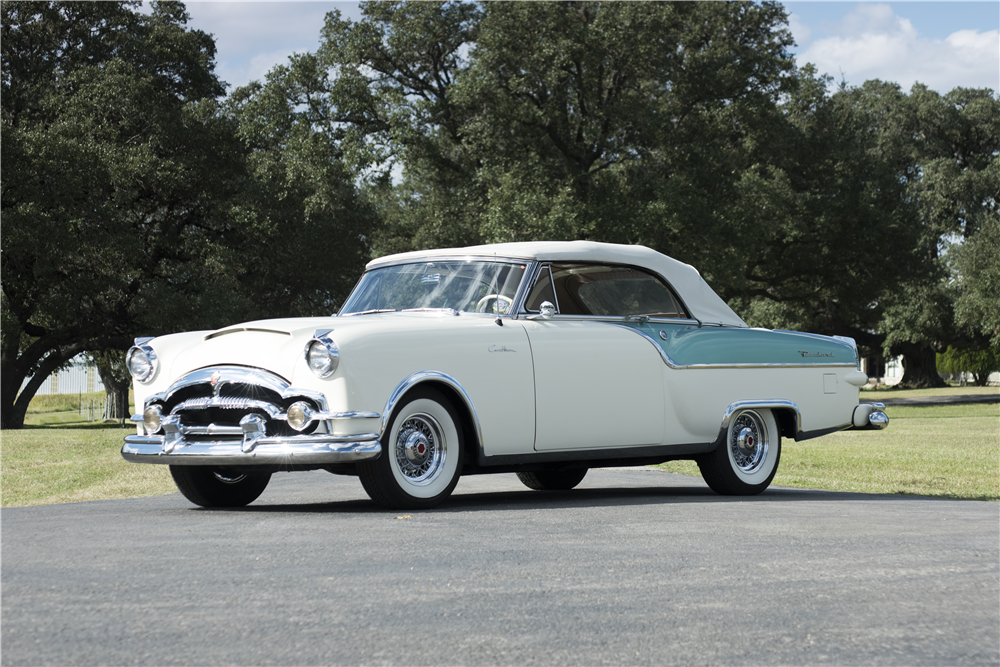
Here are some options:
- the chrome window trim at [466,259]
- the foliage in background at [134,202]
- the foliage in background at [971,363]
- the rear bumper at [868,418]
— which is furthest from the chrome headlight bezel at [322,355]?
the foliage in background at [971,363]

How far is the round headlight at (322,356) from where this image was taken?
684 centimetres

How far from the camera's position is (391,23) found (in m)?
30.2

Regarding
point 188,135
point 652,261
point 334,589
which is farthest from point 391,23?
point 334,589

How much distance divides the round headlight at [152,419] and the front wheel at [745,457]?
4.30m

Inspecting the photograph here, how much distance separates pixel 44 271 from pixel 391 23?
1101cm

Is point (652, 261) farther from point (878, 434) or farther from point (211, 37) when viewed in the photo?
point (211, 37)

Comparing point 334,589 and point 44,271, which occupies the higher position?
point 44,271

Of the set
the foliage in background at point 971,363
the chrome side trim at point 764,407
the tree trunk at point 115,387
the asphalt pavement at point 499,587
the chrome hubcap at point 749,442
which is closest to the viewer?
the asphalt pavement at point 499,587

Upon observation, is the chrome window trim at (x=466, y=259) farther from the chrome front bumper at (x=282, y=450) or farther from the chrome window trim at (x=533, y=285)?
the chrome front bumper at (x=282, y=450)

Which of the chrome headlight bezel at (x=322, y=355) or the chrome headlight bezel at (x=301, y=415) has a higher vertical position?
the chrome headlight bezel at (x=322, y=355)

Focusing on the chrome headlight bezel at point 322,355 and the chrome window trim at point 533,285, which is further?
the chrome window trim at point 533,285

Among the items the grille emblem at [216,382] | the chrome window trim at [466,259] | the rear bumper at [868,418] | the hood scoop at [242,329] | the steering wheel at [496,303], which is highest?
the chrome window trim at [466,259]

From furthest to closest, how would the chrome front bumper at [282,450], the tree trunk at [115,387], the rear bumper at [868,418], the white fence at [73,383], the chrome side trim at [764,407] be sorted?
the white fence at [73,383]
the tree trunk at [115,387]
the rear bumper at [868,418]
the chrome side trim at [764,407]
the chrome front bumper at [282,450]

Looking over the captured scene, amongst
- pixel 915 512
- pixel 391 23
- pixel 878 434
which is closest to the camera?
pixel 915 512
